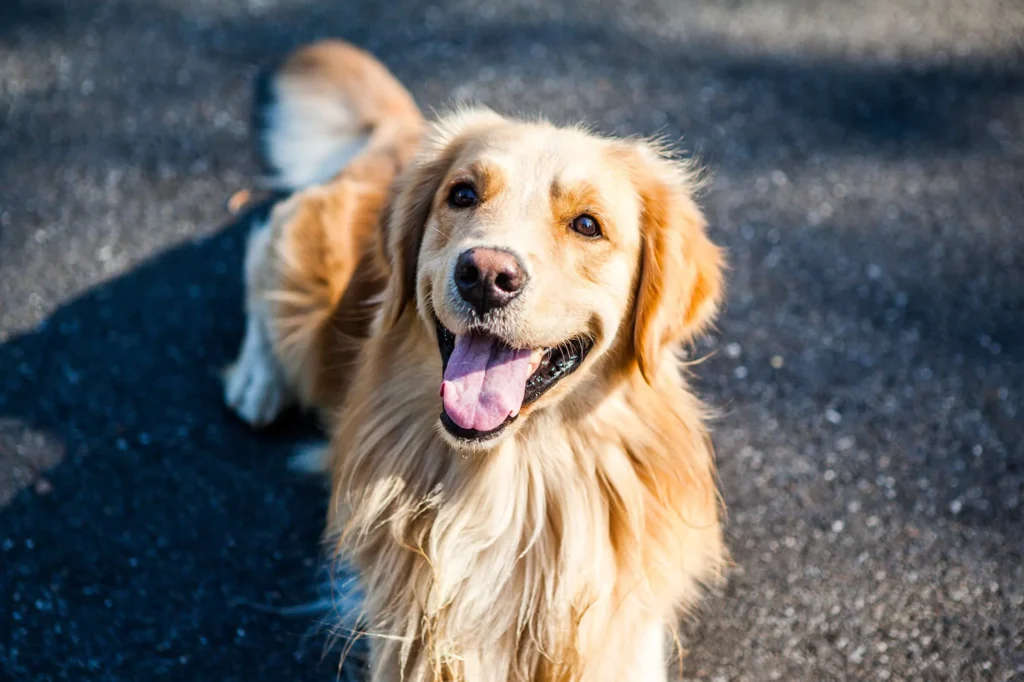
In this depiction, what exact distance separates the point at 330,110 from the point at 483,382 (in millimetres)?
2365

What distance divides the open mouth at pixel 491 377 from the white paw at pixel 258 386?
1.36 m

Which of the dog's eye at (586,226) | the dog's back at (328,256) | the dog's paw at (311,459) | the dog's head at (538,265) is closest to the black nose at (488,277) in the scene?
the dog's head at (538,265)

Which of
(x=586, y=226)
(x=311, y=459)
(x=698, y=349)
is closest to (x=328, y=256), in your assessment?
(x=311, y=459)

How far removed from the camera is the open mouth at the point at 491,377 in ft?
7.75

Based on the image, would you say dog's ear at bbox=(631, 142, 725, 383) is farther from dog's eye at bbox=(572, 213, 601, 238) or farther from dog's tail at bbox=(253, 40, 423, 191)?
dog's tail at bbox=(253, 40, 423, 191)

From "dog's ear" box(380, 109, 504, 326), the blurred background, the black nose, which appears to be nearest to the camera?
the black nose

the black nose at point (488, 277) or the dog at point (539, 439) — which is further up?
the black nose at point (488, 277)

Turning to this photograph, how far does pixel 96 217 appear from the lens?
4477mm

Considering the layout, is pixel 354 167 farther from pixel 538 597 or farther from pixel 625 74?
pixel 625 74

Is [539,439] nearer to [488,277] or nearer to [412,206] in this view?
[488,277]

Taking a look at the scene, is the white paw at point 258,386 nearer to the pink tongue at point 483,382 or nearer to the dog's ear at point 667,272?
the pink tongue at point 483,382

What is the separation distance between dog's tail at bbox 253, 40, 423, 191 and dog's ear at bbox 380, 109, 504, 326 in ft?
3.76

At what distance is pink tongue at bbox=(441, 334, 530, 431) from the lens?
2361 millimetres

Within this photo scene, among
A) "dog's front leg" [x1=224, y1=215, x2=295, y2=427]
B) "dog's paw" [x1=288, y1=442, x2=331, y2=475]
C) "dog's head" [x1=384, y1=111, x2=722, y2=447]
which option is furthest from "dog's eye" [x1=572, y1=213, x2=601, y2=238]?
"dog's front leg" [x1=224, y1=215, x2=295, y2=427]
